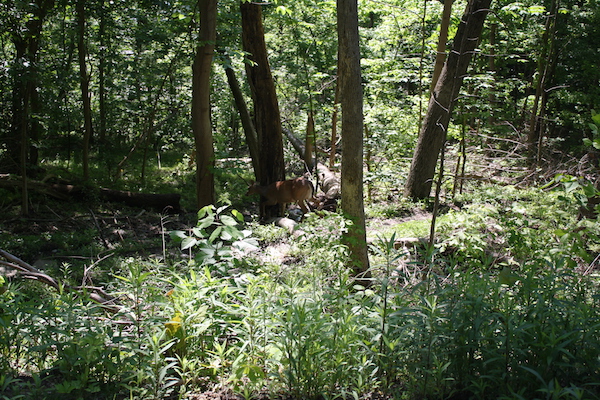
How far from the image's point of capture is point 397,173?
11492 millimetres

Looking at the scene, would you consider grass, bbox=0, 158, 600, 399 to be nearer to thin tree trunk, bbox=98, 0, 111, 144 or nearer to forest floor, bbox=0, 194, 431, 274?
forest floor, bbox=0, 194, 431, 274

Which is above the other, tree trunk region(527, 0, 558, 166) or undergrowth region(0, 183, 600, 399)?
tree trunk region(527, 0, 558, 166)

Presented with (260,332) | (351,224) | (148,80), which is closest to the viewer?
(260,332)

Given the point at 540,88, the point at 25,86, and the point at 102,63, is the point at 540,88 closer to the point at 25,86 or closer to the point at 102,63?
the point at 25,86

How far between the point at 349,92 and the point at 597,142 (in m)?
2.62

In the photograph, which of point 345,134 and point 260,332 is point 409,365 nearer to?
point 260,332

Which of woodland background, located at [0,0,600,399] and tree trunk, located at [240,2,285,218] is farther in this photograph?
tree trunk, located at [240,2,285,218]

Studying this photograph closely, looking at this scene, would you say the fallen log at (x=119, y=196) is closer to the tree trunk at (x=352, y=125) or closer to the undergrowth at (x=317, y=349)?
the tree trunk at (x=352, y=125)

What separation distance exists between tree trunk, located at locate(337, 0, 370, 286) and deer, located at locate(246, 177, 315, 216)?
3.48m

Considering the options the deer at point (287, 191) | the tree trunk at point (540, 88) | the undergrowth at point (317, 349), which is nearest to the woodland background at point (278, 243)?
the undergrowth at point (317, 349)

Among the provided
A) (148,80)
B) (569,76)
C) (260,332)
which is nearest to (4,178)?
(148,80)

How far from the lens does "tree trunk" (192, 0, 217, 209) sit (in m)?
6.91

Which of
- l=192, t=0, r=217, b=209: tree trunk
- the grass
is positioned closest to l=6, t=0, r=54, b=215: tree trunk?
l=192, t=0, r=217, b=209: tree trunk

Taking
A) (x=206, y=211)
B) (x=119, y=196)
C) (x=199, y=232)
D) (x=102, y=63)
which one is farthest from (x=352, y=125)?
(x=102, y=63)
